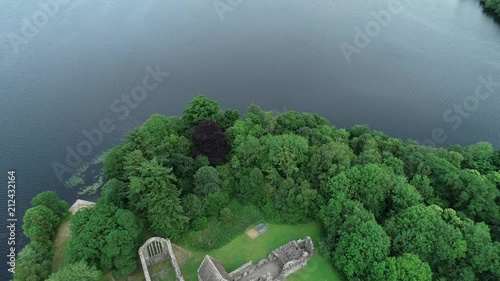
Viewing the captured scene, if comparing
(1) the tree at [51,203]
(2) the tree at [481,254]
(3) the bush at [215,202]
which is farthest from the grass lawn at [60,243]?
(2) the tree at [481,254]

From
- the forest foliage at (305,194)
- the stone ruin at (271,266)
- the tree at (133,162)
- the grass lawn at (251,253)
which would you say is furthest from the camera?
the tree at (133,162)

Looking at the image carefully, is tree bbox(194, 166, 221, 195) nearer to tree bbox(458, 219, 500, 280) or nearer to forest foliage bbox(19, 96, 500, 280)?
forest foliage bbox(19, 96, 500, 280)

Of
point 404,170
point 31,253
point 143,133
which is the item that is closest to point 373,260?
point 404,170

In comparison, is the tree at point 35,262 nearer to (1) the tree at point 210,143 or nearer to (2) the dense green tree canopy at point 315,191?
(2) the dense green tree canopy at point 315,191

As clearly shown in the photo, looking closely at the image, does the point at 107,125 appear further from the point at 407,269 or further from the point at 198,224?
the point at 407,269

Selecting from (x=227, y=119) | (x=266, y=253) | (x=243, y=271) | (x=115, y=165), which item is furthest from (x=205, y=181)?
(x=227, y=119)
